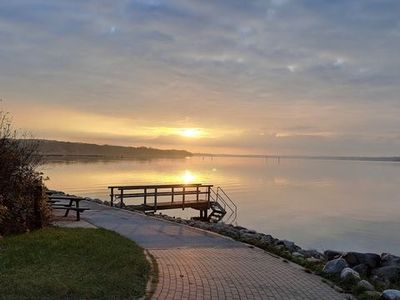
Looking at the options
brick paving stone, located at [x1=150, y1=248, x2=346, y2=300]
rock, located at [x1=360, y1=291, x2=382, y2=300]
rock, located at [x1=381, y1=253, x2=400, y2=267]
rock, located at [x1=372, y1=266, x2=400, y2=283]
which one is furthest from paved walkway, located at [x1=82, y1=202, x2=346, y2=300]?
rock, located at [x1=381, y1=253, x2=400, y2=267]

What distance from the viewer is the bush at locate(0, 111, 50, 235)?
11008 mm

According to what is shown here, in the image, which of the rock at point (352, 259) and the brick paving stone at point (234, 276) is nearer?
the brick paving stone at point (234, 276)

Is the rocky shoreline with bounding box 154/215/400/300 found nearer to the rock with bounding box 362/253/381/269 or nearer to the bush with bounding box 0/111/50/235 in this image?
the rock with bounding box 362/253/381/269

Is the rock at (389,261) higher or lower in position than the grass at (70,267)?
lower

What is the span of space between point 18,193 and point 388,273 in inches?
390

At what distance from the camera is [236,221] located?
30.1m

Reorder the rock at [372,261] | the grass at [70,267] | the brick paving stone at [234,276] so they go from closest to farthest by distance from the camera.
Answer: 1. the grass at [70,267]
2. the brick paving stone at [234,276]
3. the rock at [372,261]

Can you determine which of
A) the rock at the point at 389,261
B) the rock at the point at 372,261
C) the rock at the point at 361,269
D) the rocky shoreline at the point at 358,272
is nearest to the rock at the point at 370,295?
the rocky shoreline at the point at 358,272

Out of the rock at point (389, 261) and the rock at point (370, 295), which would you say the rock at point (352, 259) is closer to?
the rock at point (389, 261)

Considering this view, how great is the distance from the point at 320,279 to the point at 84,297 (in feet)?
16.9

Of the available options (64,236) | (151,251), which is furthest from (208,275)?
(64,236)

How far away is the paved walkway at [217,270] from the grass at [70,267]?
54 centimetres

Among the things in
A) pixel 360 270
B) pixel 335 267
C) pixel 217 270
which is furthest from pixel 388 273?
pixel 217 270

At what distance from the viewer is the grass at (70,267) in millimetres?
6191
